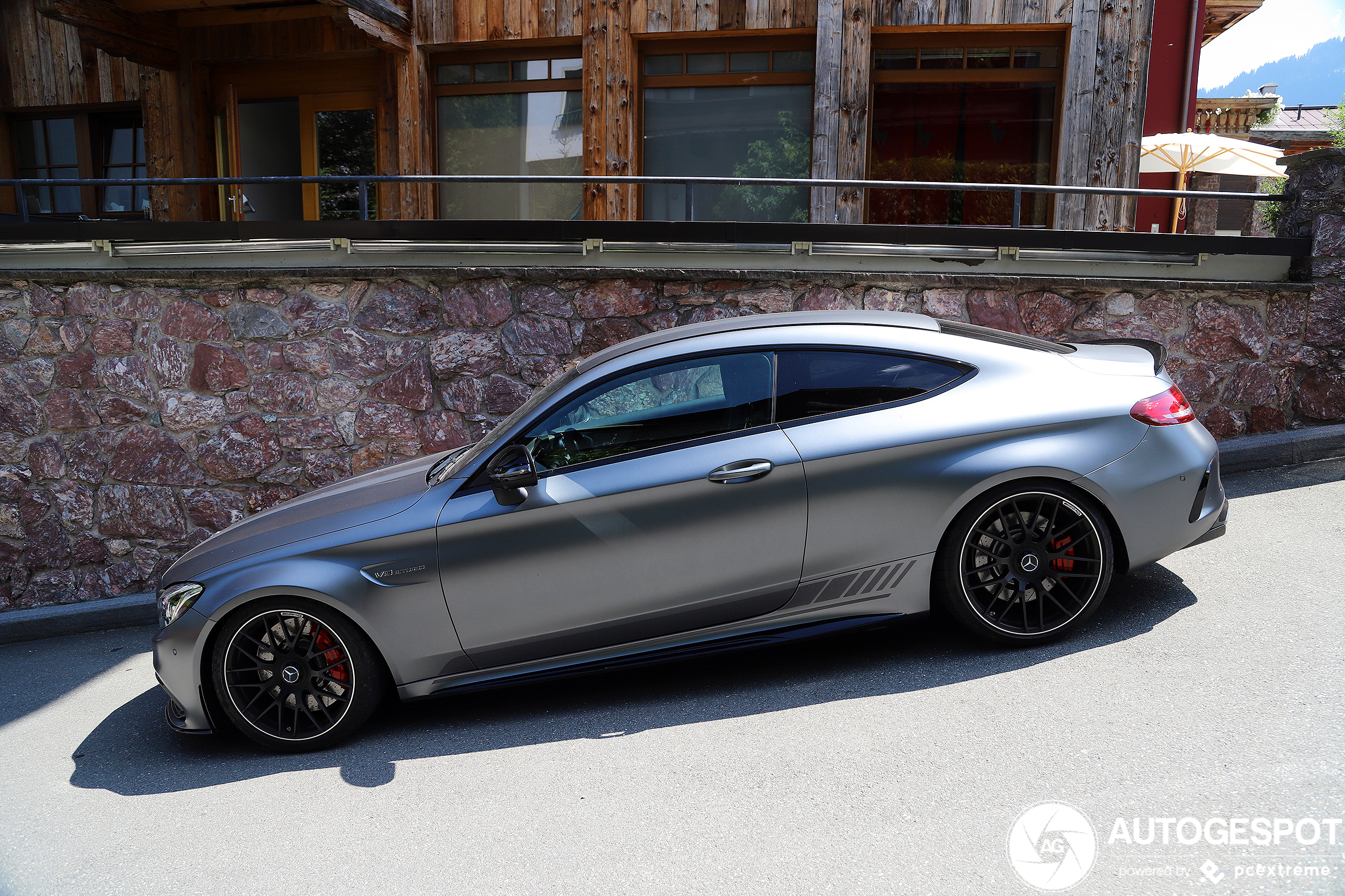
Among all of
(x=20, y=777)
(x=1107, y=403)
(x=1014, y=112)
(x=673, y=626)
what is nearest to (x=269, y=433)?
(x=20, y=777)

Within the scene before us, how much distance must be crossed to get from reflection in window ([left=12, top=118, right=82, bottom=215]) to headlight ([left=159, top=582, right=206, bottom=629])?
37.6ft

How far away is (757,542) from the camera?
3.88 meters

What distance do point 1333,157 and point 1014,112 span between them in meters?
3.97

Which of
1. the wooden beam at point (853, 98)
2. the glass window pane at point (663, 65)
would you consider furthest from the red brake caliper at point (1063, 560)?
the glass window pane at point (663, 65)

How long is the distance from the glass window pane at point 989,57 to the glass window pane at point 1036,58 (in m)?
0.10

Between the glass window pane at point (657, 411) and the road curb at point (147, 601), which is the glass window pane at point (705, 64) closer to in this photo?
the road curb at point (147, 601)

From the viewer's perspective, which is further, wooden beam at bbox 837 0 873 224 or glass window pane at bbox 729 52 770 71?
glass window pane at bbox 729 52 770 71

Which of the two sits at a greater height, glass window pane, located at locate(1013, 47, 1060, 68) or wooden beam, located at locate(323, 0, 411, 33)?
wooden beam, located at locate(323, 0, 411, 33)

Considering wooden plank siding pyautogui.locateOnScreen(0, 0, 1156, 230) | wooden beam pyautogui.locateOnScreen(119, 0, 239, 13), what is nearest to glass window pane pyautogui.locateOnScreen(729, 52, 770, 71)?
wooden plank siding pyautogui.locateOnScreen(0, 0, 1156, 230)

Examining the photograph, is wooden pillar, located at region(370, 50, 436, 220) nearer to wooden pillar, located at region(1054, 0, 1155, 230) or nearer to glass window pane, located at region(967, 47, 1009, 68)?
glass window pane, located at region(967, 47, 1009, 68)

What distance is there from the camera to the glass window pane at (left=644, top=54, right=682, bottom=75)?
10.5 metres

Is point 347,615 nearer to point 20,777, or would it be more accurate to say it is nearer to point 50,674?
point 20,777

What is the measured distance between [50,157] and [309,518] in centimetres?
1254

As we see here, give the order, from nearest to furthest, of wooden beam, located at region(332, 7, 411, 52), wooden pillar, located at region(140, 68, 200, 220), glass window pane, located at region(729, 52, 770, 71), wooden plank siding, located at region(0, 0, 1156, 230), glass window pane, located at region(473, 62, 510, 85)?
1. wooden plank siding, located at region(0, 0, 1156, 230)
2. wooden beam, located at region(332, 7, 411, 52)
3. glass window pane, located at region(729, 52, 770, 71)
4. glass window pane, located at region(473, 62, 510, 85)
5. wooden pillar, located at region(140, 68, 200, 220)
